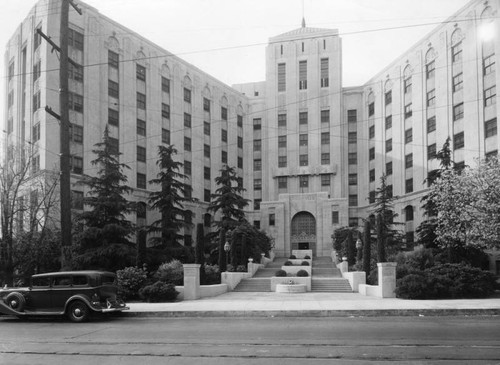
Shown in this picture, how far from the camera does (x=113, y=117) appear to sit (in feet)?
152

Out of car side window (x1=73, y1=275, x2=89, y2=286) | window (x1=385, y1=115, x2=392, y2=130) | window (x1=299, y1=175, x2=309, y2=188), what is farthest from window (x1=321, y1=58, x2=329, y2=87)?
car side window (x1=73, y1=275, x2=89, y2=286)

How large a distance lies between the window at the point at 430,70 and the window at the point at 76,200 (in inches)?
1361

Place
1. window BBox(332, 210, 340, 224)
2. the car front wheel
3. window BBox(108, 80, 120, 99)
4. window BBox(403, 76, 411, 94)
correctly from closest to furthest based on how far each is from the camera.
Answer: the car front wheel < window BBox(108, 80, 120, 99) < window BBox(403, 76, 411, 94) < window BBox(332, 210, 340, 224)

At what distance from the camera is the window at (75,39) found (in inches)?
1670

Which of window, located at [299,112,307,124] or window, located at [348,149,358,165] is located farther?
window, located at [299,112,307,124]

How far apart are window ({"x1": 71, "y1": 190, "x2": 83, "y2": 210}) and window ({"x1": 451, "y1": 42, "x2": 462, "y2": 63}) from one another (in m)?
34.5

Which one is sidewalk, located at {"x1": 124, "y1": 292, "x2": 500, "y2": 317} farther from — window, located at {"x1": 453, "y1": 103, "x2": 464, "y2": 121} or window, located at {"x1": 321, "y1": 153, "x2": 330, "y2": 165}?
window, located at {"x1": 321, "y1": 153, "x2": 330, "y2": 165}

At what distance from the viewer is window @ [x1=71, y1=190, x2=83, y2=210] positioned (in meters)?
35.6

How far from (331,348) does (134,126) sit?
1637 inches

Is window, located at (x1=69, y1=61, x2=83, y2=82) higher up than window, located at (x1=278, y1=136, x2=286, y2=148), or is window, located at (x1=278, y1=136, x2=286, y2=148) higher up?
window, located at (x1=69, y1=61, x2=83, y2=82)

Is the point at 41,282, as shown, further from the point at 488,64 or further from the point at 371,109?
the point at 371,109

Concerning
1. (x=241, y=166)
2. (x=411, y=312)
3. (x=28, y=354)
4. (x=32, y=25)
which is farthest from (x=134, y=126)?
(x=28, y=354)

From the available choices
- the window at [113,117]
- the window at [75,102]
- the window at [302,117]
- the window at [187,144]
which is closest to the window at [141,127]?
the window at [113,117]

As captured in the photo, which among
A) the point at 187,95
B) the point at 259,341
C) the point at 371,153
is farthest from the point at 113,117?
the point at 259,341
